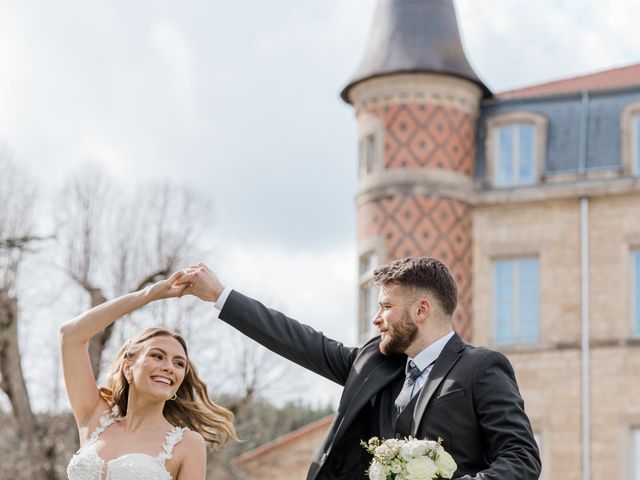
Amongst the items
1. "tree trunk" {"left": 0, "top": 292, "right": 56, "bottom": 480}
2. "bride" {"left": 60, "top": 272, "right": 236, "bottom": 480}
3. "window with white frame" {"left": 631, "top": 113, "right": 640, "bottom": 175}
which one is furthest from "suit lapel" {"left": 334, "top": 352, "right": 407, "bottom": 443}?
"window with white frame" {"left": 631, "top": 113, "right": 640, "bottom": 175}

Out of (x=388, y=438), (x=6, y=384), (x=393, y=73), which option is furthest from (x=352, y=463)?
(x=393, y=73)

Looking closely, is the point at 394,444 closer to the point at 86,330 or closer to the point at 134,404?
the point at 134,404

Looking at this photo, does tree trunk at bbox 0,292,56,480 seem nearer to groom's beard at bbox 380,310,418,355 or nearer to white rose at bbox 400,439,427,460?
groom's beard at bbox 380,310,418,355

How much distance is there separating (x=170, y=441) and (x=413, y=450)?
137 centimetres

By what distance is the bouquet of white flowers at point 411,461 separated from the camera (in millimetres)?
5703

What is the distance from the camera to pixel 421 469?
18.6 ft

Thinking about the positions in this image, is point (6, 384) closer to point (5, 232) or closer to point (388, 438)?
point (5, 232)

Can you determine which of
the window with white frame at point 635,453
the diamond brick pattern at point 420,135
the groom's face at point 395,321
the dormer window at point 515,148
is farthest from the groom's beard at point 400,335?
the dormer window at point 515,148

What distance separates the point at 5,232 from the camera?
27797 millimetres

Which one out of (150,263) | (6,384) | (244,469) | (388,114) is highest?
(388,114)

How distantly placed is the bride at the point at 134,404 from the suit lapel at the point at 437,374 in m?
1.11

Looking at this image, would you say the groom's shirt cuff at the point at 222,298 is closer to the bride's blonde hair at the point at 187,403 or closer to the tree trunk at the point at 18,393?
the bride's blonde hair at the point at 187,403

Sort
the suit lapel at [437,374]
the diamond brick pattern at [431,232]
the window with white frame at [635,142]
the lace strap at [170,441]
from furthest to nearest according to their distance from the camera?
the window with white frame at [635,142] < the diamond brick pattern at [431,232] < the lace strap at [170,441] < the suit lapel at [437,374]

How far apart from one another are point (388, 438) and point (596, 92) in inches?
857
